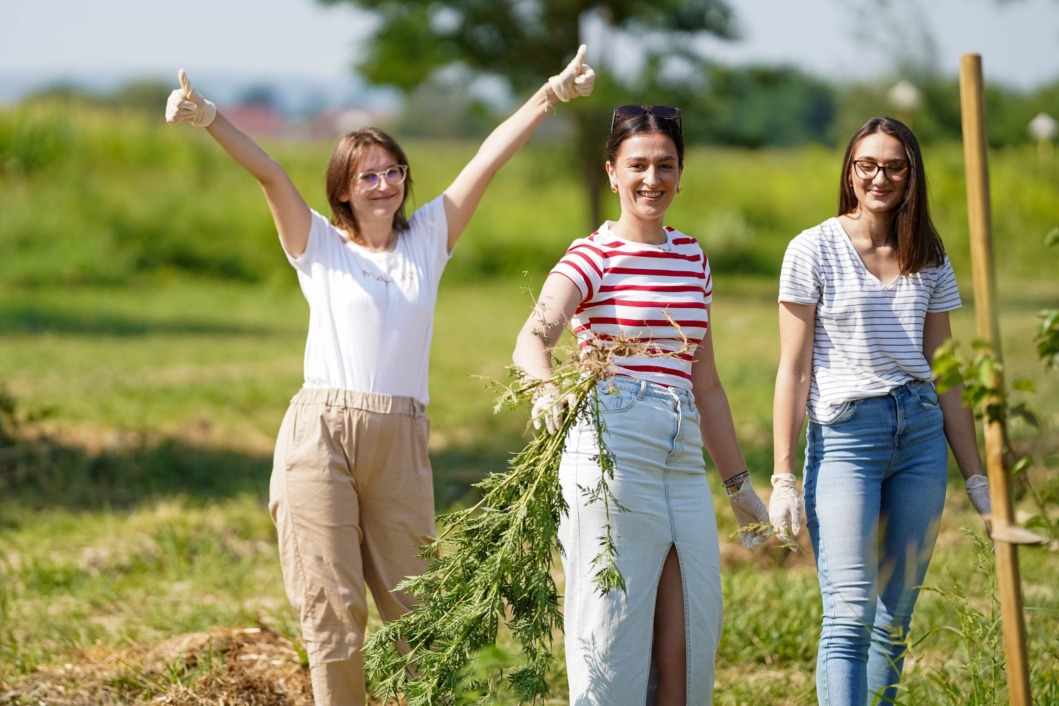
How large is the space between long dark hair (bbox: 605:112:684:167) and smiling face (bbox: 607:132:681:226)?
16mm

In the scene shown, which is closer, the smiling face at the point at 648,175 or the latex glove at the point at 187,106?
the smiling face at the point at 648,175

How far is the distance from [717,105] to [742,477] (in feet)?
50.8

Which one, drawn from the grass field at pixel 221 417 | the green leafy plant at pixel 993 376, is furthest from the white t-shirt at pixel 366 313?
the green leafy plant at pixel 993 376

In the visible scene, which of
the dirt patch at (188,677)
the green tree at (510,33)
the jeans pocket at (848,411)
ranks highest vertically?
the green tree at (510,33)

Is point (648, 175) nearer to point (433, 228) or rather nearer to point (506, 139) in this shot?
point (506, 139)

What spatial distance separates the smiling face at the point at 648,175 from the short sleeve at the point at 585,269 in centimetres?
13

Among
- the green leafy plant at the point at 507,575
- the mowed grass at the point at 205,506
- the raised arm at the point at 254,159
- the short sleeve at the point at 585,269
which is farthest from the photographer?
the mowed grass at the point at 205,506

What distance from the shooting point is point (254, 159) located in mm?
3436

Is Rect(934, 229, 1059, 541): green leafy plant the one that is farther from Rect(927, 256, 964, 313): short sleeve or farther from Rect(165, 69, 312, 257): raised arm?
Rect(165, 69, 312, 257): raised arm

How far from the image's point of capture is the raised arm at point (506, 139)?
356 centimetres

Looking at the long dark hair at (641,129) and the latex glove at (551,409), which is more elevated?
the long dark hair at (641,129)

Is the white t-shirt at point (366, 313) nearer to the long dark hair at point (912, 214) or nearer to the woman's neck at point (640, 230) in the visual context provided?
the woman's neck at point (640, 230)

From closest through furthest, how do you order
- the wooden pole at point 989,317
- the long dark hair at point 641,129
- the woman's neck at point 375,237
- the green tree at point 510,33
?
the wooden pole at point 989,317
the long dark hair at point 641,129
the woman's neck at point 375,237
the green tree at point 510,33

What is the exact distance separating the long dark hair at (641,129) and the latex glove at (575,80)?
1.22 feet
